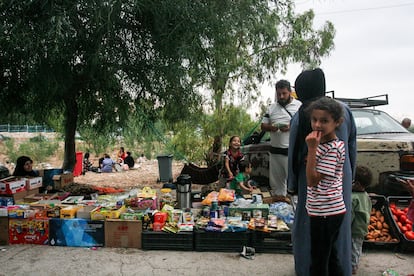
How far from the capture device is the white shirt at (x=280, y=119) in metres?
5.49

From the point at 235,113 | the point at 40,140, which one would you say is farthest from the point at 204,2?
the point at 40,140

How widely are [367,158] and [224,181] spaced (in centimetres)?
271

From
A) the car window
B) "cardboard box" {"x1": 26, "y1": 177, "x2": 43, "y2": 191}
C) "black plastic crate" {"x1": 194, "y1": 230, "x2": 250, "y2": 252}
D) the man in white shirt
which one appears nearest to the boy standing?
"black plastic crate" {"x1": 194, "y1": 230, "x2": 250, "y2": 252}

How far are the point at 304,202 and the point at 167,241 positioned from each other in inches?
84.1

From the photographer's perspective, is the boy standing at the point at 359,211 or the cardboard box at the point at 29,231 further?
the cardboard box at the point at 29,231

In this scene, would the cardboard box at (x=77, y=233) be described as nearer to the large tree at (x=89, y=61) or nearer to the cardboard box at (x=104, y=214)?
the cardboard box at (x=104, y=214)

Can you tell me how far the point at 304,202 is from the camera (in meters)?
2.76

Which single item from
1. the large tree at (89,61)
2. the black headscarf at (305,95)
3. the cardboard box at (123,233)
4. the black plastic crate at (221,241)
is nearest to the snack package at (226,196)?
the black plastic crate at (221,241)

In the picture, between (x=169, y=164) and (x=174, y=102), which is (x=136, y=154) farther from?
(x=174, y=102)

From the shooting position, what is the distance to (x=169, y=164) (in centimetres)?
1066

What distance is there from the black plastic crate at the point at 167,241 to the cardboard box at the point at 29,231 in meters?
1.29

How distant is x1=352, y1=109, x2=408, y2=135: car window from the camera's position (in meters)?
5.67

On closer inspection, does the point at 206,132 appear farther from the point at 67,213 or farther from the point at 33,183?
the point at 67,213

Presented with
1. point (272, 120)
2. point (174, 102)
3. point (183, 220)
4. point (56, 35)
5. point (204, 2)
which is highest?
point (204, 2)
